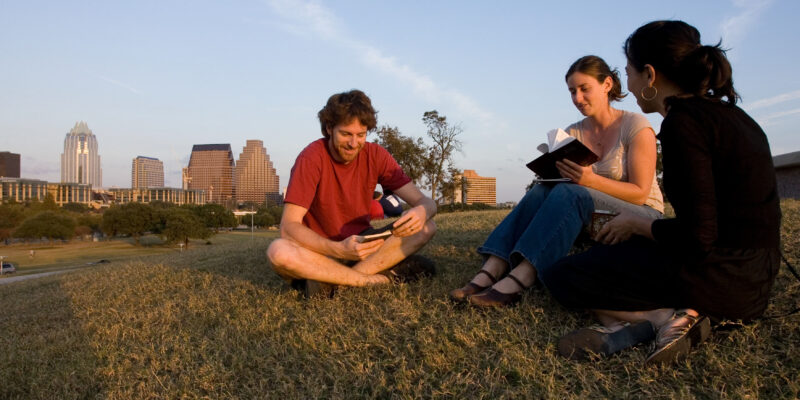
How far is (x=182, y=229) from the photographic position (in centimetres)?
4922

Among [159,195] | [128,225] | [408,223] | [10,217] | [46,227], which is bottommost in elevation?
[46,227]

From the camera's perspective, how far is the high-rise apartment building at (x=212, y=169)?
590 ft

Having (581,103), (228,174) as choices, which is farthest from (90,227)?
(228,174)

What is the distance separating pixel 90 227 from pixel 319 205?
7465cm

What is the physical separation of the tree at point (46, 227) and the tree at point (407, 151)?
1811 inches

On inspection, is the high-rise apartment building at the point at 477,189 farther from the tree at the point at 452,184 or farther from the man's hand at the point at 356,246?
the man's hand at the point at 356,246

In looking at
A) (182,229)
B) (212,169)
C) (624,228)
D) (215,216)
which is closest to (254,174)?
(212,169)

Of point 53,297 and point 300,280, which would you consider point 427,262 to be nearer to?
point 300,280

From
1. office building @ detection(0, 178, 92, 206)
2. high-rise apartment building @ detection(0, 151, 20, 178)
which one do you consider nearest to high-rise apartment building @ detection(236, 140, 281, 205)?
office building @ detection(0, 178, 92, 206)

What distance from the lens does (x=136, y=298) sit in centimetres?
409

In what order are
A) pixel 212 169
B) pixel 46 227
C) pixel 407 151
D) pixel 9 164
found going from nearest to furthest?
pixel 407 151 < pixel 46 227 < pixel 9 164 < pixel 212 169

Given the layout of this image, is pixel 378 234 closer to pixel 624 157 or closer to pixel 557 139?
pixel 557 139

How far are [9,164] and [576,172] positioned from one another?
224 metres

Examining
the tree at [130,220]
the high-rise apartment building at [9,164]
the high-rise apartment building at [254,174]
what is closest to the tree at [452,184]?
the tree at [130,220]
